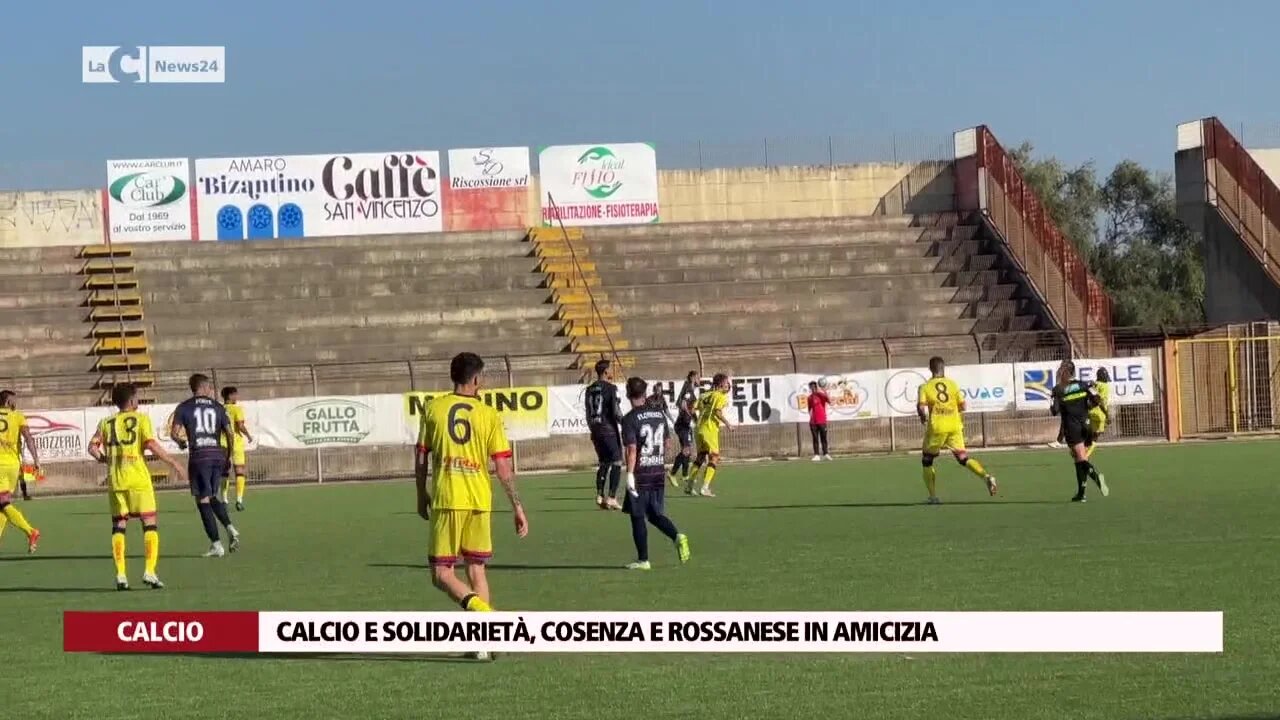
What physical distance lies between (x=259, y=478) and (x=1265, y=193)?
1023 inches

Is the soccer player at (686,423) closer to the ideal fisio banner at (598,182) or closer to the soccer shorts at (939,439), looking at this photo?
the soccer shorts at (939,439)

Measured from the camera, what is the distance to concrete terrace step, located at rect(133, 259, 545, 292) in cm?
4369

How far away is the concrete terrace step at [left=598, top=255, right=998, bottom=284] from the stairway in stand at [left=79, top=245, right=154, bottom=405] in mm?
11483

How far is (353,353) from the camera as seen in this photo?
1622 inches

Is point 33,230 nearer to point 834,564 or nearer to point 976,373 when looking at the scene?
point 976,373

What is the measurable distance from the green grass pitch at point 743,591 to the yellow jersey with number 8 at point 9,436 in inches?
46.5

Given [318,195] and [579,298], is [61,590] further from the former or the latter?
[318,195]

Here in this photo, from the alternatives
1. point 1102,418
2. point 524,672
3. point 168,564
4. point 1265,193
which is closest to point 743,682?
point 524,672

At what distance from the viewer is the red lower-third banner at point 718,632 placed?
9492 mm

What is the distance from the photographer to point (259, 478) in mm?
36594

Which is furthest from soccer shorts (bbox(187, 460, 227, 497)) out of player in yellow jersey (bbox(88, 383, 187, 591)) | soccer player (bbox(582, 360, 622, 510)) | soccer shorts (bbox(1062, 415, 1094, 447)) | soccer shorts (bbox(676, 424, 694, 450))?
soccer shorts (bbox(676, 424, 694, 450))

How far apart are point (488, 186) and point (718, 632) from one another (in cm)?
3816

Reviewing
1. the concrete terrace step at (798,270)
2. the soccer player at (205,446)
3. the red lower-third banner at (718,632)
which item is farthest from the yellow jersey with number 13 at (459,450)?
the concrete terrace step at (798,270)

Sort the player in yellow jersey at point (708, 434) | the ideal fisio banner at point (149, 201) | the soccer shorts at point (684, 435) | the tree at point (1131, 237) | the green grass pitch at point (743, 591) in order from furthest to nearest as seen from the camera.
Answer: the tree at point (1131, 237) < the ideal fisio banner at point (149, 201) < the soccer shorts at point (684, 435) < the player in yellow jersey at point (708, 434) < the green grass pitch at point (743, 591)
